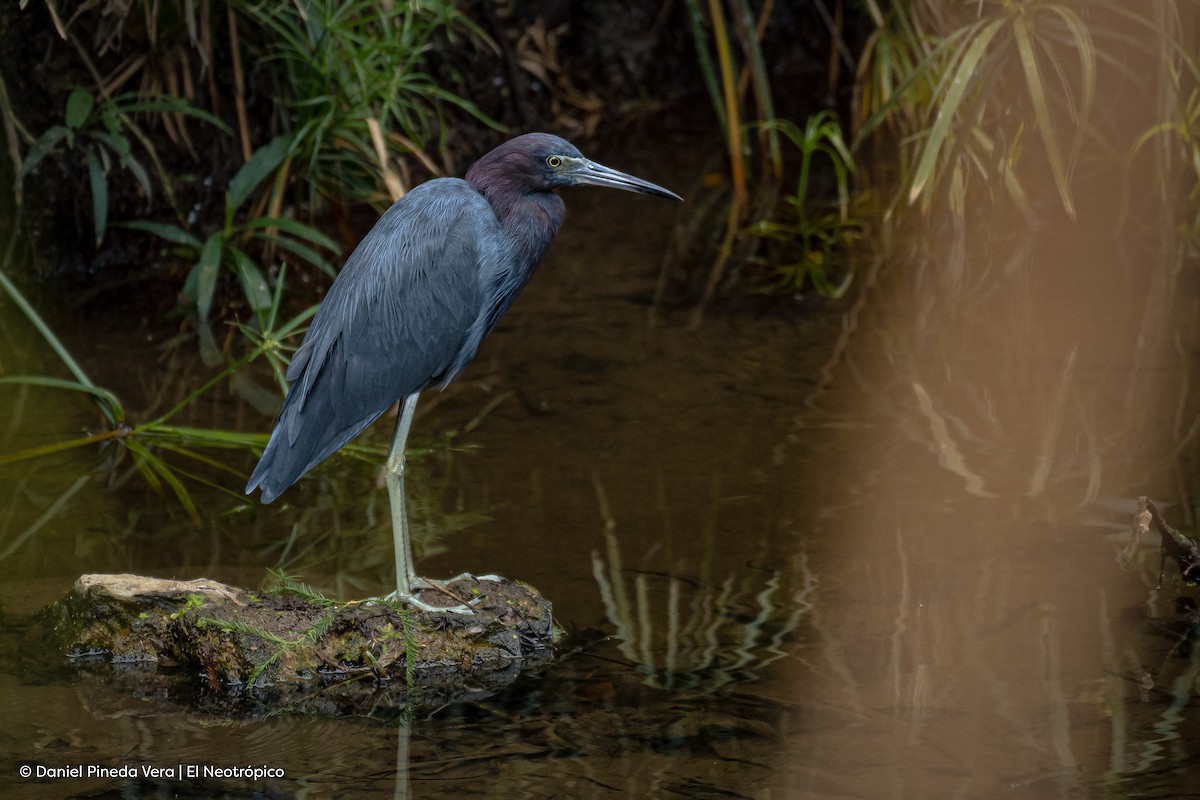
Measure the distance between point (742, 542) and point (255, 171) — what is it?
2752mm

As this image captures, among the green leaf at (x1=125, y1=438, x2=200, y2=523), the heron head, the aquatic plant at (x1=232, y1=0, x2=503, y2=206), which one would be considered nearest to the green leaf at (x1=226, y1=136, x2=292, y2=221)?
the aquatic plant at (x1=232, y1=0, x2=503, y2=206)

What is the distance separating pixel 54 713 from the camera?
3611 millimetres

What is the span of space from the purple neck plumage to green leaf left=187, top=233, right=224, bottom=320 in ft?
6.58

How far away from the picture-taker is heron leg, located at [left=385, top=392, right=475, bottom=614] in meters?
3.90

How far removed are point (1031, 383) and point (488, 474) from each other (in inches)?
86.6

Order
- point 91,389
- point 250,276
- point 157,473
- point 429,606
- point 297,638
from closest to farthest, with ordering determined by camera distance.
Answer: point 297,638 < point 429,606 < point 91,389 < point 157,473 < point 250,276

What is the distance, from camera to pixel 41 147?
228 inches

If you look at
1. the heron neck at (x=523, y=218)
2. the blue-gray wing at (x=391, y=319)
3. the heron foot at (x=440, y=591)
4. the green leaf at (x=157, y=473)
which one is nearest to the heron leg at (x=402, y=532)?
the heron foot at (x=440, y=591)

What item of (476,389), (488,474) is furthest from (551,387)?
(488,474)

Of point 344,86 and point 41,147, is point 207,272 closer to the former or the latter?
point 41,147

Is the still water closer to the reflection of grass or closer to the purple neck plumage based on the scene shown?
the reflection of grass

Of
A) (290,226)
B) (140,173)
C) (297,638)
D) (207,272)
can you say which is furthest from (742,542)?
(140,173)

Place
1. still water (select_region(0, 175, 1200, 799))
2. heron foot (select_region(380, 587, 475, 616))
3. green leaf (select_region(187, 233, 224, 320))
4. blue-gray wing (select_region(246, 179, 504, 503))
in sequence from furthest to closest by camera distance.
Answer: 1. green leaf (select_region(187, 233, 224, 320))
2. blue-gray wing (select_region(246, 179, 504, 503))
3. heron foot (select_region(380, 587, 475, 616))
4. still water (select_region(0, 175, 1200, 799))

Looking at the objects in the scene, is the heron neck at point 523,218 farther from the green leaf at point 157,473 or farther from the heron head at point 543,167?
the green leaf at point 157,473
